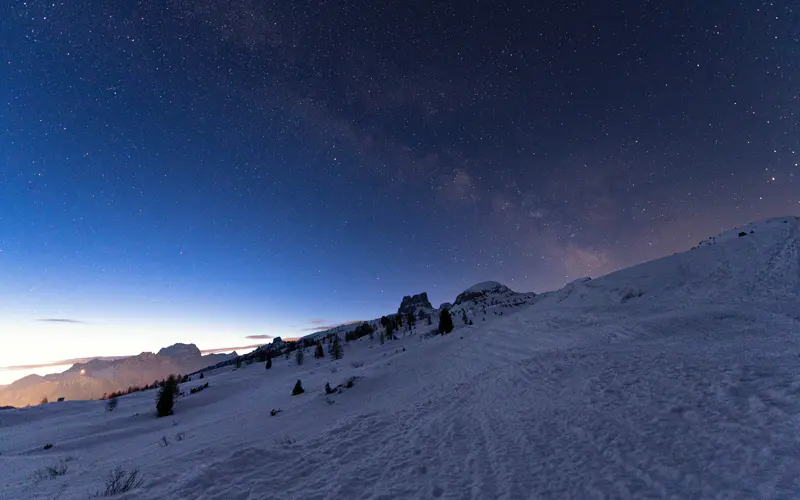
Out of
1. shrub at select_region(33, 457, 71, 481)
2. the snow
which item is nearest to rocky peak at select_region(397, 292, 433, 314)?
the snow

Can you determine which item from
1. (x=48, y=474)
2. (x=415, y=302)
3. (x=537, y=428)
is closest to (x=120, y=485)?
(x=48, y=474)

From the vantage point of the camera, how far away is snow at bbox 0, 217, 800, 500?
6.19 m

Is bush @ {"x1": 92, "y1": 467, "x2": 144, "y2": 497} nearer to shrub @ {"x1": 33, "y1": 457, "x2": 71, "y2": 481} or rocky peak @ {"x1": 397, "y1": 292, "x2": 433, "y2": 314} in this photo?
shrub @ {"x1": 33, "y1": 457, "x2": 71, "y2": 481}

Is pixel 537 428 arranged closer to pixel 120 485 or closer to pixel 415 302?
pixel 120 485

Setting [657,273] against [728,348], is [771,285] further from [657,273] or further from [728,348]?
[728,348]

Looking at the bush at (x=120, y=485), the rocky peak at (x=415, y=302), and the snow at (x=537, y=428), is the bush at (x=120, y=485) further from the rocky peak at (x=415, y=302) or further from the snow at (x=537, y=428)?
the rocky peak at (x=415, y=302)

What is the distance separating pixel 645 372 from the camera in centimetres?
1059

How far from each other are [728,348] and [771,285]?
1113 centimetres

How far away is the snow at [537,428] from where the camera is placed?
244 inches

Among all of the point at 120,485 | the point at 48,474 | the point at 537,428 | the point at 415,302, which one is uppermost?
the point at 415,302

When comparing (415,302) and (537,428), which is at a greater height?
(415,302)

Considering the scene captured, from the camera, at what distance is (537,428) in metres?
8.65

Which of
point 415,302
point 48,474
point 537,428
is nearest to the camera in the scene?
point 537,428

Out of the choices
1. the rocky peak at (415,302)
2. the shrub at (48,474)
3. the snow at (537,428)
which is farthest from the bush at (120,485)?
the rocky peak at (415,302)
